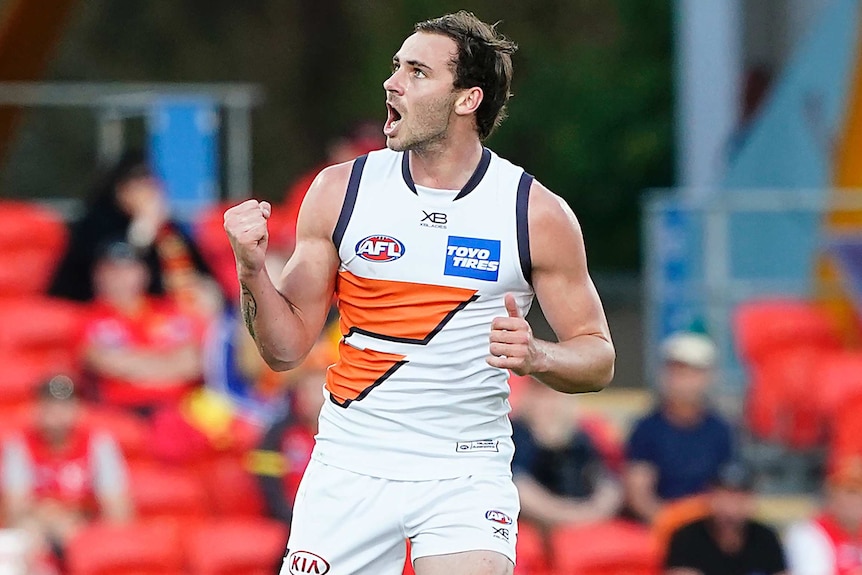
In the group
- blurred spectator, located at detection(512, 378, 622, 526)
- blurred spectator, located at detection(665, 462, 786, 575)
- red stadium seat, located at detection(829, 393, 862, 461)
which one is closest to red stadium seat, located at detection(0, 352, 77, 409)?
blurred spectator, located at detection(512, 378, 622, 526)

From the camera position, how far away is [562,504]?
882cm

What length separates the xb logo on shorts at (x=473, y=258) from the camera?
4867mm

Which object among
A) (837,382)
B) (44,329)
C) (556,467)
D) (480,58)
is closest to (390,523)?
(480,58)

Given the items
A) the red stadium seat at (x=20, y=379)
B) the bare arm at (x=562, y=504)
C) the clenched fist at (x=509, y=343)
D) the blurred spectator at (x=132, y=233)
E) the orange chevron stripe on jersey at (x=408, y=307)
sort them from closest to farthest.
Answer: the clenched fist at (x=509, y=343) < the orange chevron stripe on jersey at (x=408, y=307) < the bare arm at (x=562, y=504) < the red stadium seat at (x=20, y=379) < the blurred spectator at (x=132, y=233)

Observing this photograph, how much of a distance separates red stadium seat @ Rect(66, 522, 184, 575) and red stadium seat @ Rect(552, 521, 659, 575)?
1866 millimetres

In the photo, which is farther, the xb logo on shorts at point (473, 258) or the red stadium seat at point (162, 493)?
the red stadium seat at point (162, 493)

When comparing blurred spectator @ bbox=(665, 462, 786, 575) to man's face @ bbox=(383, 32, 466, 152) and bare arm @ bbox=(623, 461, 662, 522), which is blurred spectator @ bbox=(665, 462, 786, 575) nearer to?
bare arm @ bbox=(623, 461, 662, 522)

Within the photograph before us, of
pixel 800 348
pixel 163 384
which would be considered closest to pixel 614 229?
pixel 800 348

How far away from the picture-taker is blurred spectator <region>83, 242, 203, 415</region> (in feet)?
30.7

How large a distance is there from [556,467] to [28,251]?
3.57 metres

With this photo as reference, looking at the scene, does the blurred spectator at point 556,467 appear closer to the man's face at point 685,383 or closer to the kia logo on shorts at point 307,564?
the man's face at point 685,383

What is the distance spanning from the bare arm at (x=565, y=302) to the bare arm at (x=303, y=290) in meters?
0.57

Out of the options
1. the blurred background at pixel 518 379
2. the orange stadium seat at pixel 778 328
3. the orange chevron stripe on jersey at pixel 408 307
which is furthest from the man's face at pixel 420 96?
the orange stadium seat at pixel 778 328

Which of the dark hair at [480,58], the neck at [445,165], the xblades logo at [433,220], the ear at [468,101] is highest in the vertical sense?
the dark hair at [480,58]
